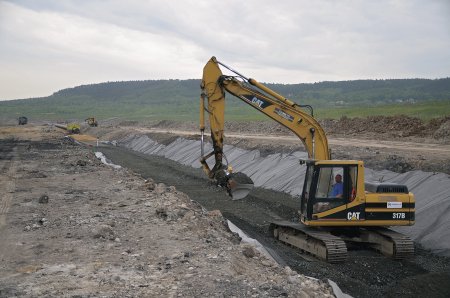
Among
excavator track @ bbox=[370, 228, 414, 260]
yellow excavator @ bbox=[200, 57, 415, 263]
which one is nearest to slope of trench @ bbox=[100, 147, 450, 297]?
excavator track @ bbox=[370, 228, 414, 260]

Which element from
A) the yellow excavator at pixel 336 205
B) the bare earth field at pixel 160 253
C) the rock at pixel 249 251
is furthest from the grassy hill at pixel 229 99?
the rock at pixel 249 251

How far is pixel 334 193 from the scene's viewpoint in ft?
37.7

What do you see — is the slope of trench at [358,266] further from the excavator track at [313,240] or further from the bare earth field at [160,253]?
the excavator track at [313,240]

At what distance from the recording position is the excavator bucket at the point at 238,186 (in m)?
12.8

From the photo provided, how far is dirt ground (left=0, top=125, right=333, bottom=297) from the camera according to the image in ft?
24.6

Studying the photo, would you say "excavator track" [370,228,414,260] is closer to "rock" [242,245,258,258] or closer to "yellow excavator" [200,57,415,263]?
"yellow excavator" [200,57,415,263]

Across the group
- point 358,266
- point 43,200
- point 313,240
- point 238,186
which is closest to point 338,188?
point 313,240

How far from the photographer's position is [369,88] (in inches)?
5896

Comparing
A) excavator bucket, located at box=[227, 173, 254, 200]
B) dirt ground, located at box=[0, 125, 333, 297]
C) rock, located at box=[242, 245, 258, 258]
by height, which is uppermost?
excavator bucket, located at box=[227, 173, 254, 200]

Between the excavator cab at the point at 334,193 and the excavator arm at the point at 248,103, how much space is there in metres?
1.20

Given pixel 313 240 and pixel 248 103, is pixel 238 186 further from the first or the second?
pixel 313 240

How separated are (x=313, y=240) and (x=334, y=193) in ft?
4.06

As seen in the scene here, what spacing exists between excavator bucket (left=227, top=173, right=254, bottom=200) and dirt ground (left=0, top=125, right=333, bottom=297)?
32.4 inches

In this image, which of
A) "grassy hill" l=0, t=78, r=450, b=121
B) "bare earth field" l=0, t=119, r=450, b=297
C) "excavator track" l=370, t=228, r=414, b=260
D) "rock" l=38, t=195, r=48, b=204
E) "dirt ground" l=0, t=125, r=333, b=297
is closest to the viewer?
"dirt ground" l=0, t=125, r=333, b=297
